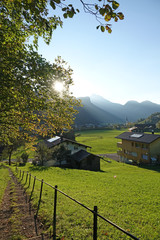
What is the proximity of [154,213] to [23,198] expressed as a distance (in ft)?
31.6

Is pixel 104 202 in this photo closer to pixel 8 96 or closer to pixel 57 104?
pixel 57 104

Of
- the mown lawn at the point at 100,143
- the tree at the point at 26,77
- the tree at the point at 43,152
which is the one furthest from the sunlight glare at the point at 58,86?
the mown lawn at the point at 100,143

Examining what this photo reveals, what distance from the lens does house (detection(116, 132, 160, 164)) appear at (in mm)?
46344

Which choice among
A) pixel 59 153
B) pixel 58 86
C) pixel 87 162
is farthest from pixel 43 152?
pixel 58 86

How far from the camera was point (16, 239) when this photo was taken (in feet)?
19.0

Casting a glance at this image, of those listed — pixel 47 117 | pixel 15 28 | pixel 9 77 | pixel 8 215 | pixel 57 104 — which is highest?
A: pixel 15 28

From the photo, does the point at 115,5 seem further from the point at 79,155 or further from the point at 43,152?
the point at 79,155

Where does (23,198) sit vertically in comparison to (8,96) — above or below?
below

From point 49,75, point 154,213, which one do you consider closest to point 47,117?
point 49,75

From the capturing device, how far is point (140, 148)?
49344mm

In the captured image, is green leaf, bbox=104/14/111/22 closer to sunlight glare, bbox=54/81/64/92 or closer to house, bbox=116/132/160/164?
sunlight glare, bbox=54/81/64/92

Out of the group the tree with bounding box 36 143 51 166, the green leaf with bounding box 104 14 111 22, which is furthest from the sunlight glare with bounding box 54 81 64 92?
the tree with bounding box 36 143 51 166

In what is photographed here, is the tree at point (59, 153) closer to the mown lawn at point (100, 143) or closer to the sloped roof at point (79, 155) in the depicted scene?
the sloped roof at point (79, 155)

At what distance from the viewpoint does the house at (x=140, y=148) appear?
46.3 metres
